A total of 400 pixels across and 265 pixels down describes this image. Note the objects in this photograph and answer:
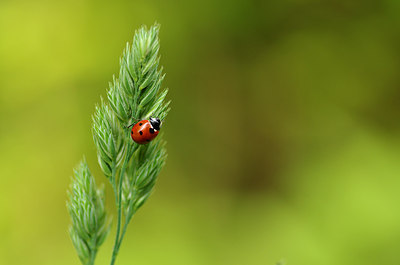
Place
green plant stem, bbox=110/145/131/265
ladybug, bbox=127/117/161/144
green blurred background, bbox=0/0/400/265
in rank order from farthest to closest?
green blurred background, bbox=0/0/400/265
ladybug, bbox=127/117/161/144
green plant stem, bbox=110/145/131/265

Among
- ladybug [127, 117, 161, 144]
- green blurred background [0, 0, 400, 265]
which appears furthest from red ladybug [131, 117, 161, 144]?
green blurred background [0, 0, 400, 265]

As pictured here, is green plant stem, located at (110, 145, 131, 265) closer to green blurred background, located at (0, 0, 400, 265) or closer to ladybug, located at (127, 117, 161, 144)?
ladybug, located at (127, 117, 161, 144)

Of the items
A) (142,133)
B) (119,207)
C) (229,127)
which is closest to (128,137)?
(142,133)

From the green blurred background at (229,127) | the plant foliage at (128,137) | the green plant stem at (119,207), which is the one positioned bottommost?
the green plant stem at (119,207)

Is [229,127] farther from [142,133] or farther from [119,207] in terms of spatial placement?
[119,207]

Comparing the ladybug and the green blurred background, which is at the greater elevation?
the green blurred background

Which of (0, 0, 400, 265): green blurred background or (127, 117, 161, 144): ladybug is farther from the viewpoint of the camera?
(0, 0, 400, 265): green blurred background

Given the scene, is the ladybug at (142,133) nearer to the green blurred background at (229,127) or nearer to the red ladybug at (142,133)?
the red ladybug at (142,133)

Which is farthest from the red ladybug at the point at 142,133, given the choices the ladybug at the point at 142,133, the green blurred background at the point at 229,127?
the green blurred background at the point at 229,127
